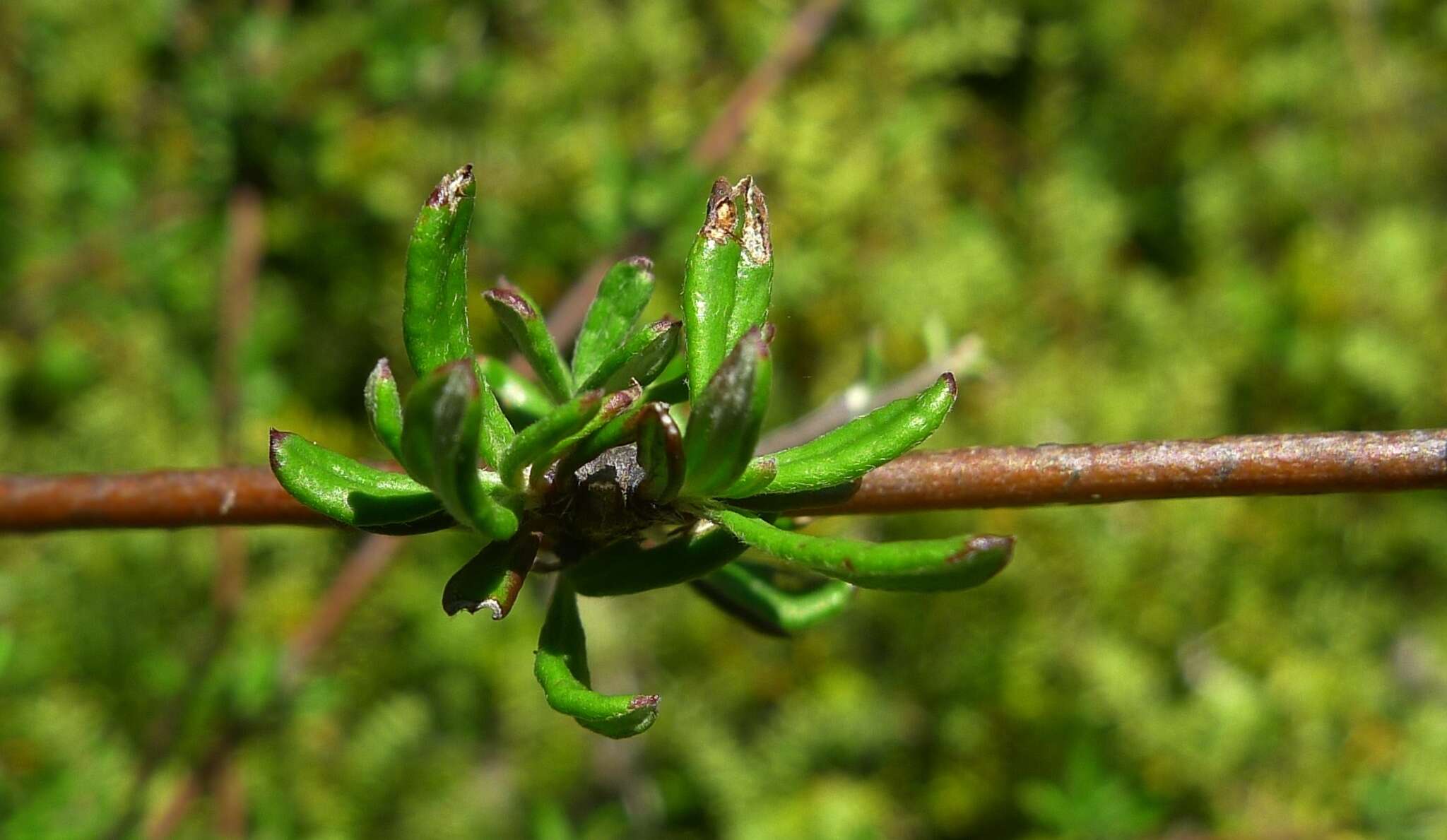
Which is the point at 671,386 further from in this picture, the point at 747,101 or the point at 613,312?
the point at 747,101

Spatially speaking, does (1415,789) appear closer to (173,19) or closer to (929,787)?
(929,787)

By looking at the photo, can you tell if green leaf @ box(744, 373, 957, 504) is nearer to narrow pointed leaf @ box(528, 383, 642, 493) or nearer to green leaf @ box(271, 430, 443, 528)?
narrow pointed leaf @ box(528, 383, 642, 493)

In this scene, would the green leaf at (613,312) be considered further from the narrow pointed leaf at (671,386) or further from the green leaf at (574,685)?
the green leaf at (574,685)

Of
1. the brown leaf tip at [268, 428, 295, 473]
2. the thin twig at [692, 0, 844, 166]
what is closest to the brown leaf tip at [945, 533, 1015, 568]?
the brown leaf tip at [268, 428, 295, 473]

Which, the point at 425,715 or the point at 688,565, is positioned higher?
the point at 688,565

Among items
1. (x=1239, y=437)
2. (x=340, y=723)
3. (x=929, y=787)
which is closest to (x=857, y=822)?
(x=929, y=787)

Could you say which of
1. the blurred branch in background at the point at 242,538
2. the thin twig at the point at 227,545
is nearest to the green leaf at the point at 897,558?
the blurred branch in background at the point at 242,538
